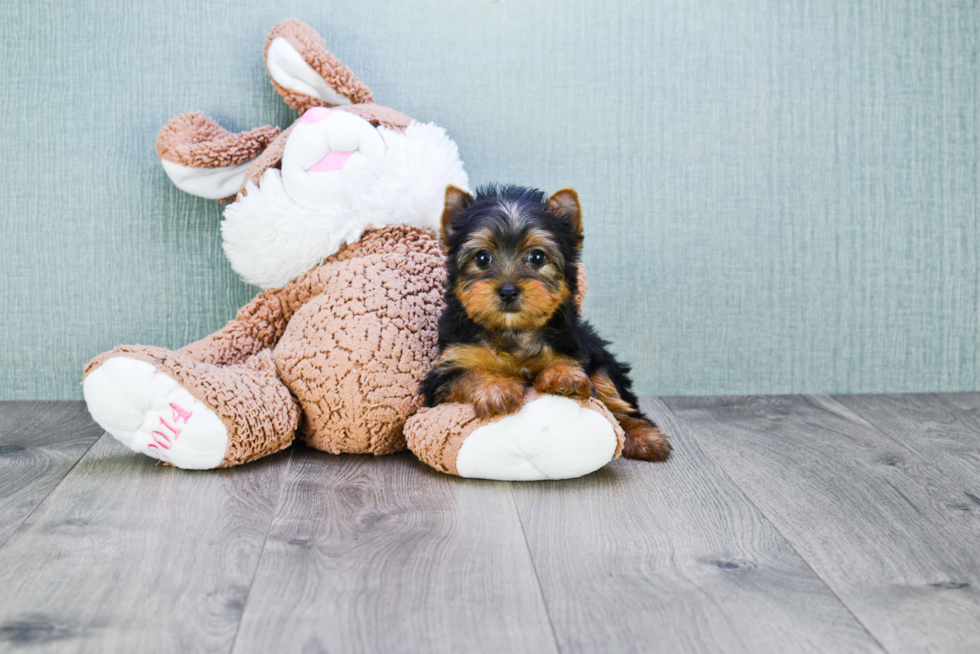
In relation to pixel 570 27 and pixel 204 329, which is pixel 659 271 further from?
pixel 204 329

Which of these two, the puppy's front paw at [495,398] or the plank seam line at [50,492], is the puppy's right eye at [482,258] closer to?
the puppy's front paw at [495,398]

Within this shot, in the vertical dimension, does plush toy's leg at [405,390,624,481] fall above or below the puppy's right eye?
below

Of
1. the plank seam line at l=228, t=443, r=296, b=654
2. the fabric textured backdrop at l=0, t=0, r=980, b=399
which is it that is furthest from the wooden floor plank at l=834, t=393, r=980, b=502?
the plank seam line at l=228, t=443, r=296, b=654

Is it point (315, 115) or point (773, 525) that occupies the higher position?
point (315, 115)

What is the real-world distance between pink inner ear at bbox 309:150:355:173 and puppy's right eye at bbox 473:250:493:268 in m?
0.65

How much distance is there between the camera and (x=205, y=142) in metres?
2.48

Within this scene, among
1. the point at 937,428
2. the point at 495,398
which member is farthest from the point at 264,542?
the point at 937,428

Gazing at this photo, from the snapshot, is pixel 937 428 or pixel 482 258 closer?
pixel 482 258

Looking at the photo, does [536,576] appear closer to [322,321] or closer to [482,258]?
[482,258]

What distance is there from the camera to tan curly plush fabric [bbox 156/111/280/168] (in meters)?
2.46

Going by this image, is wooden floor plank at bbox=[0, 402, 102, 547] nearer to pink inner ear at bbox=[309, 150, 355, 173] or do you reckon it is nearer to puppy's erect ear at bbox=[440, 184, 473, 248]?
pink inner ear at bbox=[309, 150, 355, 173]

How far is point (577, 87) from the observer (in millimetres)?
2760

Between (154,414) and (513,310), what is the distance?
878 mm

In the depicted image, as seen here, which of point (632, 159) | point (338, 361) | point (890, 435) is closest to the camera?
point (338, 361)
